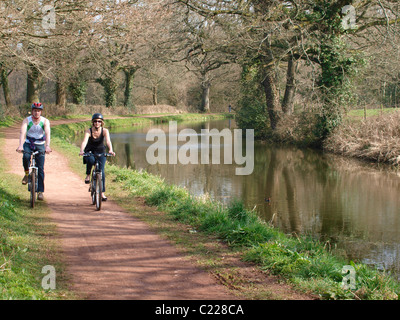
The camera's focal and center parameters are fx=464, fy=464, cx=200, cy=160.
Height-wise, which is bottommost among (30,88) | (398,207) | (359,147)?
(398,207)

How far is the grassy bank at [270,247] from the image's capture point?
4.62 meters

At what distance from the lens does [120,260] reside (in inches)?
218

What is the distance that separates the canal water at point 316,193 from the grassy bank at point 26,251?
4.44 metres

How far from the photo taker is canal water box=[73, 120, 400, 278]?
28.6 ft

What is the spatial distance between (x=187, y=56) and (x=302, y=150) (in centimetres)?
710

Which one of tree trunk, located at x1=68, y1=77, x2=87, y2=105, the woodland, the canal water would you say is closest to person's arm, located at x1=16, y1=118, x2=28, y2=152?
the canal water

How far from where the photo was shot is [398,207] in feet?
36.9

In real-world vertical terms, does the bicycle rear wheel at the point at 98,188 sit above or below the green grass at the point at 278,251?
above

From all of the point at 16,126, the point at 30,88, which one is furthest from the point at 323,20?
the point at 30,88

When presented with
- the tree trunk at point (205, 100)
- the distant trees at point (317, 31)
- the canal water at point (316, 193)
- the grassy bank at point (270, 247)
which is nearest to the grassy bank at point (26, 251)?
the grassy bank at point (270, 247)

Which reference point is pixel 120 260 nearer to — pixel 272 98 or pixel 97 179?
pixel 97 179

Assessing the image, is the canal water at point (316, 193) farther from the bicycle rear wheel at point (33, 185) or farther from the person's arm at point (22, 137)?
the person's arm at point (22, 137)

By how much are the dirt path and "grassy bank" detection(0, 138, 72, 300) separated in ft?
0.56
